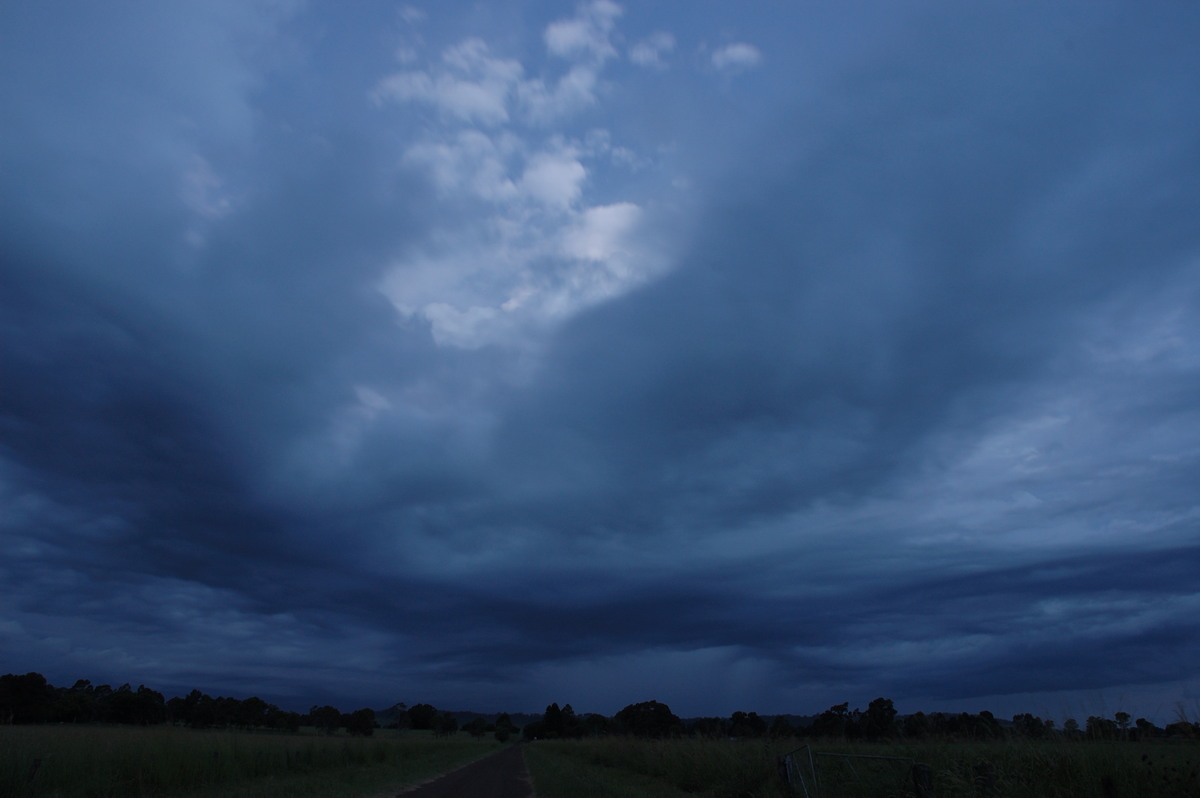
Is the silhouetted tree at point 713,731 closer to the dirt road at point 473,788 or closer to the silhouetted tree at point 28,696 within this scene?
the dirt road at point 473,788

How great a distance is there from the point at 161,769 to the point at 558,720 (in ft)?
561

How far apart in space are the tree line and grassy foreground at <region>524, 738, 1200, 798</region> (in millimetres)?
477

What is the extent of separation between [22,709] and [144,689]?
17.1 meters

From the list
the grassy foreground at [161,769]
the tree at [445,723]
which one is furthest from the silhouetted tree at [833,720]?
the tree at [445,723]

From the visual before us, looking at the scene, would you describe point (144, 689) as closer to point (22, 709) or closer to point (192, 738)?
point (22, 709)

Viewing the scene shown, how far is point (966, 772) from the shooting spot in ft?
41.0

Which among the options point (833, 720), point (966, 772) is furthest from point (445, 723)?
point (966, 772)

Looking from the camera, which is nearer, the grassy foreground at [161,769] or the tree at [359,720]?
the grassy foreground at [161,769]

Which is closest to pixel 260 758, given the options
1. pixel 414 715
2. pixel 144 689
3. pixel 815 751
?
pixel 815 751

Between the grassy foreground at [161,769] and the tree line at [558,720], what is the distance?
240 inches

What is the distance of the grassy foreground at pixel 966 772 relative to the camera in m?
9.88

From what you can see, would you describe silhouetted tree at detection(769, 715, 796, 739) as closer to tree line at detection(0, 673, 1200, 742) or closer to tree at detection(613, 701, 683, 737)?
tree line at detection(0, 673, 1200, 742)

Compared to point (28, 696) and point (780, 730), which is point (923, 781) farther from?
point (28, 696)

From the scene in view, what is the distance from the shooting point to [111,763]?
19297 millimetres
